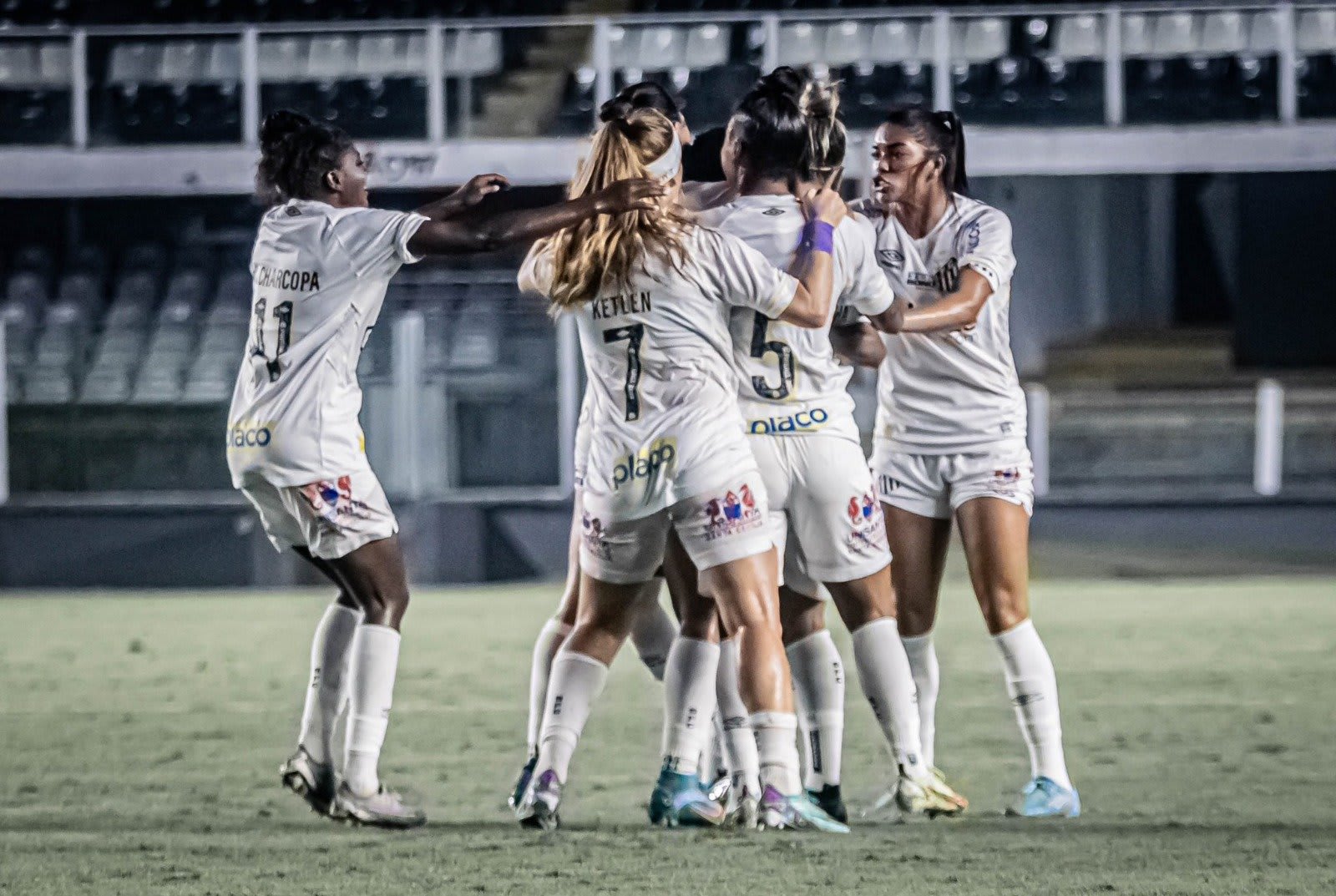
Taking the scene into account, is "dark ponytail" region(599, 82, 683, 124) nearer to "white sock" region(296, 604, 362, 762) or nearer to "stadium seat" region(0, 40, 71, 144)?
"white sock" region(296, 604, 362, 762)

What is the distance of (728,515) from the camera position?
480 centimetres

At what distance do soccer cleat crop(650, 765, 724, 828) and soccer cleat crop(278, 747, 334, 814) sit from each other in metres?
0.84

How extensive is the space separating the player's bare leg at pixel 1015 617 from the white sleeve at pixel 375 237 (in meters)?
1.58

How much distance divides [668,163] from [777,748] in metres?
1.36

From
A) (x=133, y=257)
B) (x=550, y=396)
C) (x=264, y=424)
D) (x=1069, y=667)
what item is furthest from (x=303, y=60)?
(x=264, y=424)

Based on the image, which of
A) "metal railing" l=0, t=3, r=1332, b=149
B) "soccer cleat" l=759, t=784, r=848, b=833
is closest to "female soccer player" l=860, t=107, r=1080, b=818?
"soccer cleat" l=759, t=784, r=848, b=833

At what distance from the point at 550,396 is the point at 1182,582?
4142 millimetres

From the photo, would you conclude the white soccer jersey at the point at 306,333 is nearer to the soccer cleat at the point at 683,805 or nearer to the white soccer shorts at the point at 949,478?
the soccer cleat at the point at 683,805

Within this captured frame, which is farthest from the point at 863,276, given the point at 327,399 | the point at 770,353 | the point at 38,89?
the point at 38,89

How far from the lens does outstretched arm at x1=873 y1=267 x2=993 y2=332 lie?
17.0ft

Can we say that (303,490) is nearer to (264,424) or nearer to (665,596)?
(264,424)

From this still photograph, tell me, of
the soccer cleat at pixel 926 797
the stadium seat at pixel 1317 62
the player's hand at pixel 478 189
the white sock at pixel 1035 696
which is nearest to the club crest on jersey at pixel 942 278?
the white sock at pixel 1035 696

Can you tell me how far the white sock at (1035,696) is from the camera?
5.41m

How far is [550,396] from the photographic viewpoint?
533 inches
